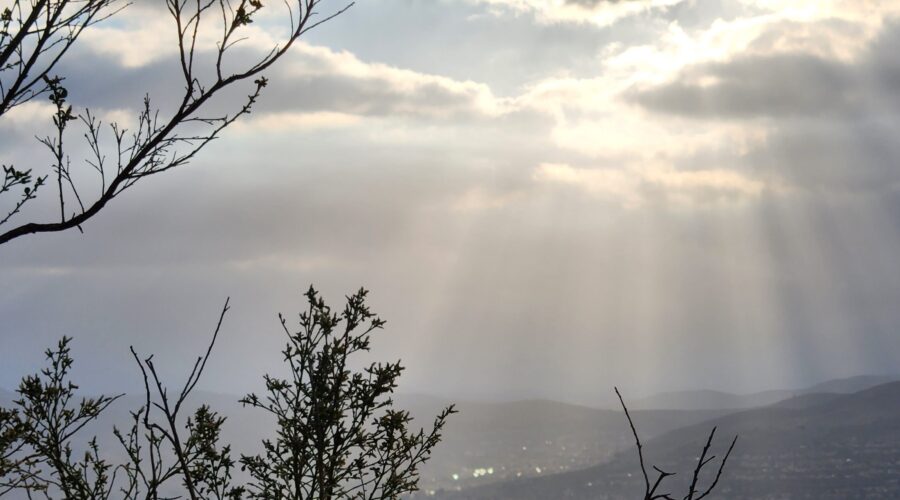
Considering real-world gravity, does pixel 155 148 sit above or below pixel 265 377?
above

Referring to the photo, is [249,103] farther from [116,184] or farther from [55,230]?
[55,230]

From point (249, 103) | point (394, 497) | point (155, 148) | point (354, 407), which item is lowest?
point (394, 497)

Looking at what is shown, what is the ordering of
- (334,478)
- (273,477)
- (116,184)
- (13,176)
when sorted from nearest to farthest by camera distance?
(116,184)
(13,176)
(334,478)
(273,477)

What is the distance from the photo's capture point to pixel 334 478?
766 centimetres

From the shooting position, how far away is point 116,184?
5.19m

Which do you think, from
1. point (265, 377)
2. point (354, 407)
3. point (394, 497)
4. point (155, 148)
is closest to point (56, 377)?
point (265, 377)

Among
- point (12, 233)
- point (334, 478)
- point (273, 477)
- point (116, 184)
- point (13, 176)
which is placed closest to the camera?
point (12, 233)

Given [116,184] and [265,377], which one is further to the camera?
[265,377]

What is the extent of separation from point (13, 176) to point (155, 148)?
1.09m

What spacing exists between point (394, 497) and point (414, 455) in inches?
19.5

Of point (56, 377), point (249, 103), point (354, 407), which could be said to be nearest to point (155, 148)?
point (249, 103)

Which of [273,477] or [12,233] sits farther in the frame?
[273,477]

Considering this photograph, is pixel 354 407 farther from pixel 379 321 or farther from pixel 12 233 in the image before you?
pixel 12 233

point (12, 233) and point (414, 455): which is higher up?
point (12, 233)
